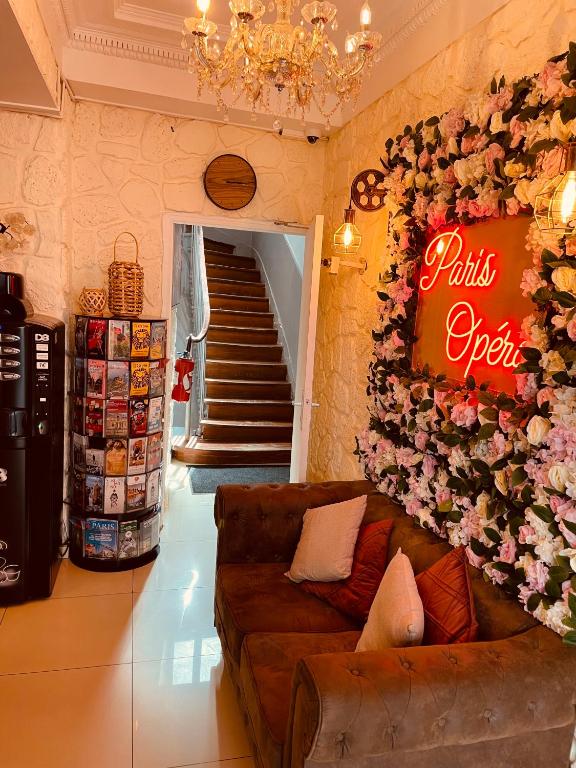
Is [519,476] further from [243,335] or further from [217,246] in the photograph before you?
[217,246]

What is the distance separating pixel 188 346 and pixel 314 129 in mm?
3190

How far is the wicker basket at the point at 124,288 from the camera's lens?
3.24 metres

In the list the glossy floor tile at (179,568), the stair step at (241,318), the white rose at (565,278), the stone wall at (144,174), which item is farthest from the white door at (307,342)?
the stair step at (241,318)

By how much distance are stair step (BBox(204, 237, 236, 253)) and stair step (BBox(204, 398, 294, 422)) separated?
2932 mm

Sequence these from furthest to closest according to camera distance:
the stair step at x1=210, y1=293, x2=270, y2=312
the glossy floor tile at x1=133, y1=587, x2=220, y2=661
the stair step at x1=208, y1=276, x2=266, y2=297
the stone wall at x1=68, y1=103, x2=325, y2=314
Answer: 1. the stair step at x1=208, y1=276, x2=266, y2=297
2. the stair step at x1=210, y1=293, x2=270, y2=312
3. the stone wall at x1=68, y1=103, x2=325, y2=314
4. the glossy floor tile at x1=133, y1=587, x2=220, y2=661

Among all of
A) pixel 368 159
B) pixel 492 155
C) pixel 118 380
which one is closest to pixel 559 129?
pixel 492 155

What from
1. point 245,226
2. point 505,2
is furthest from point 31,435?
point 505,2

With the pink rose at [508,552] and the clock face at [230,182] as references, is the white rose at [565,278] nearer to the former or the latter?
the pink rose at [508,552]

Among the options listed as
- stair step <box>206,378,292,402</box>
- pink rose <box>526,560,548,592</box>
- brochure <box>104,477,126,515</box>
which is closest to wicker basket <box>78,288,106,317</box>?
brochure <box>104,477,126,515</box>

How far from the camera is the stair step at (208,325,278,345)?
6.64 meters

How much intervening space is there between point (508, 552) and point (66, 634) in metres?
2.15

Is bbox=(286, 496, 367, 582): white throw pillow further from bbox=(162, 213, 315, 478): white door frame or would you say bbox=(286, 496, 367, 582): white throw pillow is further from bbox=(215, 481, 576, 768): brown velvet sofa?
bbox=(162, 213, 315, 478): white door frame

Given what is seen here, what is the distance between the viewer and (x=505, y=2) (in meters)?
1.95

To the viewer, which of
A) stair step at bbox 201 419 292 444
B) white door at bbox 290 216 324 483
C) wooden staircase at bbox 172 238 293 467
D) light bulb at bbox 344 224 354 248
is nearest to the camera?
light bulb at bbox 344 224 354 248
